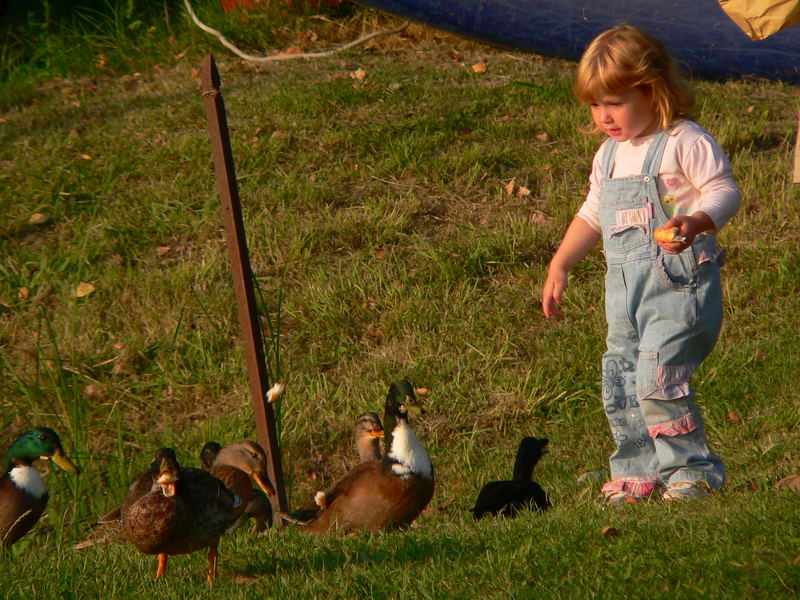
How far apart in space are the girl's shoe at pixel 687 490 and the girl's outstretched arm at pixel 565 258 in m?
0.90

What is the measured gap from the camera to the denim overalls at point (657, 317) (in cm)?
385

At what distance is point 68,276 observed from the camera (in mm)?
7398

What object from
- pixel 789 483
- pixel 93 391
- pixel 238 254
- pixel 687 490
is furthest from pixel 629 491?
pixel 93 391

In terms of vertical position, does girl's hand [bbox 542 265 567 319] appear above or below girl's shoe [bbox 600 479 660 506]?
above

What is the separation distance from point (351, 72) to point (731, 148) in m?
3.86

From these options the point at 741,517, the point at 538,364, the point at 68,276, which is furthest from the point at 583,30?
the point at 741,517

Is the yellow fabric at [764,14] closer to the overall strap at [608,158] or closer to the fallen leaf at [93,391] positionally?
the overall strap at [608,158]

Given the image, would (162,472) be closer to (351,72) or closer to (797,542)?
(797,542)

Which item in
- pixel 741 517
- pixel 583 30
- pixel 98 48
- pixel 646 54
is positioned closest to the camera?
pixel 741 517

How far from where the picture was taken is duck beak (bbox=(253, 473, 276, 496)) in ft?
13.6

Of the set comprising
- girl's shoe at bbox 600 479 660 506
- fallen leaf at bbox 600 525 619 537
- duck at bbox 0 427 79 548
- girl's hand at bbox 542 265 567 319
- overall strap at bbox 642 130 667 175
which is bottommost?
duck at bbox 0 427 79 548

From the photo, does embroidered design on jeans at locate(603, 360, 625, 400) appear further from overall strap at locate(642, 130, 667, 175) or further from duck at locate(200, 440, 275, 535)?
duck at locate(200, 440, 275, 535)

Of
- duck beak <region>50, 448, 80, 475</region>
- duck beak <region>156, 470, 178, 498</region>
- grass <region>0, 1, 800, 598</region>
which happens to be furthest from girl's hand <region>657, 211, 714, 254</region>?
duck beak <region>50, 448, 80, 475</region>

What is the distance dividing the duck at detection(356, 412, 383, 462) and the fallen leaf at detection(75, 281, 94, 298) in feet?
10.6
